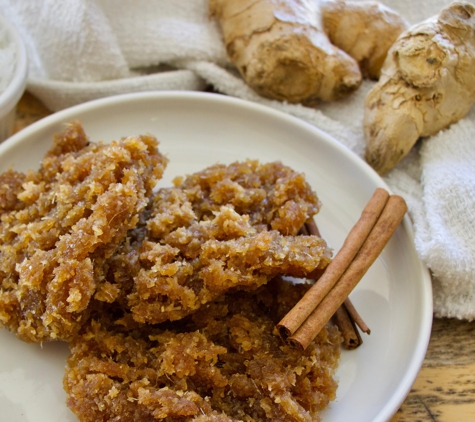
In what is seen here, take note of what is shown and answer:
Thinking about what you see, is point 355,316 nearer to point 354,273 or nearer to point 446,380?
point 354,273

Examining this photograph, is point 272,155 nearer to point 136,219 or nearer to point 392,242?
point 392,242

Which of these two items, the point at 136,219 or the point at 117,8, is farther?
the point at 117,8

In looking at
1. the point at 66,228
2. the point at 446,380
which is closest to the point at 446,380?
the point at 446,380

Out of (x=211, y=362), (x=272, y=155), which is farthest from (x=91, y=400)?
(x=272, y=155)

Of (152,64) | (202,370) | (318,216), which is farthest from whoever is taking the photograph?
(152,64)

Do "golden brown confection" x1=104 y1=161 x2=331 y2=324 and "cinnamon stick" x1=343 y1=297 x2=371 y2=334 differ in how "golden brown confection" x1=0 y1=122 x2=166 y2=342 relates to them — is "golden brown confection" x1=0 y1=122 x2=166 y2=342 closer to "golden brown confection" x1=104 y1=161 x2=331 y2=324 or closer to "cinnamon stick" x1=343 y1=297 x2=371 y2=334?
"golden brown confection" x1=104 y1=161 x2=331 y2=324
